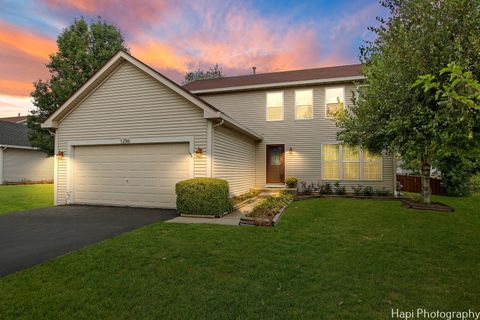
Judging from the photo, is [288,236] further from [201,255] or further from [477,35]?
[477,35]

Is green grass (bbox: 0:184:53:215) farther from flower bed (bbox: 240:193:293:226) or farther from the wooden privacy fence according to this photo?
the wooden privacy fence

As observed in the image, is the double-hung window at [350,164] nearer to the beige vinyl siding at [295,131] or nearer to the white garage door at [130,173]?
the beige vinyl siding at [295,131]

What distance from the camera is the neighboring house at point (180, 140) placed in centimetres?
960

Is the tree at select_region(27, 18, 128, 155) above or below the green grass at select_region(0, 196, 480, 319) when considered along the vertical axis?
above

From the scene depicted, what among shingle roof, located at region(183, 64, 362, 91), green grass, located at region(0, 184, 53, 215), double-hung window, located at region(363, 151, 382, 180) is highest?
shingle roof, located at region(183, 64, 362, 91)

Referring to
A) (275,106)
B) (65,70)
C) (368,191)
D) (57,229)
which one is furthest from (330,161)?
A: (65,70)

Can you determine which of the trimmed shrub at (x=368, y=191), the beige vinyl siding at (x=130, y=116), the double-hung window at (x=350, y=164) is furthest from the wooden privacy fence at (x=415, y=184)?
the beige vinyl siding at (x=130, y=116)

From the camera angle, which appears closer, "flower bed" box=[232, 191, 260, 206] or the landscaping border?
the landscaping border

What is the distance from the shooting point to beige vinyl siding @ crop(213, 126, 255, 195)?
385 inches

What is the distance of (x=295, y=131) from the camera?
14.1 meters

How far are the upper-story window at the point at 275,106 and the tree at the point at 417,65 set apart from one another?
5.69 m

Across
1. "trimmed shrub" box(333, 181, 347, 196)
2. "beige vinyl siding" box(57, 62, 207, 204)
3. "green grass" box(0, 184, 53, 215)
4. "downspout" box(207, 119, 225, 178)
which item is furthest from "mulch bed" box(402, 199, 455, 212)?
"green grass" box(0, 184, 53, 215)

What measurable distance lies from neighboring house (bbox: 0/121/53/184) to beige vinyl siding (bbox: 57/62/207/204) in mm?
14918

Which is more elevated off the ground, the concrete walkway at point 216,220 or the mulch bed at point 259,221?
the mulch bed at point 259,221
